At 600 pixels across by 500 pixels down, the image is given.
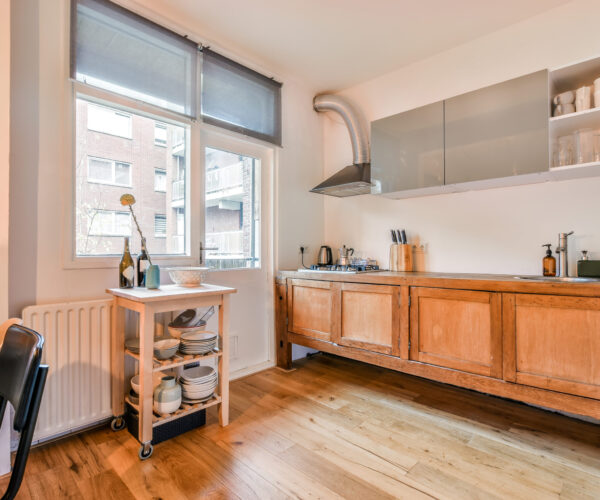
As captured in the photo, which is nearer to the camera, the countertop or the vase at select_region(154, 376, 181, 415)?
the countertop

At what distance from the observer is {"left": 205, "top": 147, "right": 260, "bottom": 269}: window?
8.70ft

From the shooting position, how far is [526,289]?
1.78 m

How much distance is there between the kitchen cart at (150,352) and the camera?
66.7 inches

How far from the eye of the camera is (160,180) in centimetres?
238

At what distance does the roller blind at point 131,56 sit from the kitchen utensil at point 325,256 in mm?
1727

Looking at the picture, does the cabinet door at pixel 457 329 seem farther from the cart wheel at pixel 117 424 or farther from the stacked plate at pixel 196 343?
the cart wheel at pixel 117 424

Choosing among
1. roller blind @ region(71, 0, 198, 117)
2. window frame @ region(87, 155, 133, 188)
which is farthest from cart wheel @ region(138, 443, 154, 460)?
roller blind @ region(71, 0, 198, 117)

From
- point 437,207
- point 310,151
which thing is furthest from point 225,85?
point 437,207

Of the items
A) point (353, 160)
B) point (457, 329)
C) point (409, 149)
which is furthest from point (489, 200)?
point (353, 160)

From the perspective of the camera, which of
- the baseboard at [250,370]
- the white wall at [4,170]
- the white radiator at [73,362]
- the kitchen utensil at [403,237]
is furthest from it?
the kitchen utensil at [403,237]

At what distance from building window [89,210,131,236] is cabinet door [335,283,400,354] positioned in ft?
5.16

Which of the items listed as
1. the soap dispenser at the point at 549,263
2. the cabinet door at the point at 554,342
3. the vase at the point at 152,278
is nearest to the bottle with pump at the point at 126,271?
the vase at the point at 152,278

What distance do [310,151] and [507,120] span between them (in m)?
1.79

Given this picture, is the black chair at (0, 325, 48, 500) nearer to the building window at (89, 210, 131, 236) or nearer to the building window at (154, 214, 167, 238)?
the building window at (89, 210, 131, 236)
